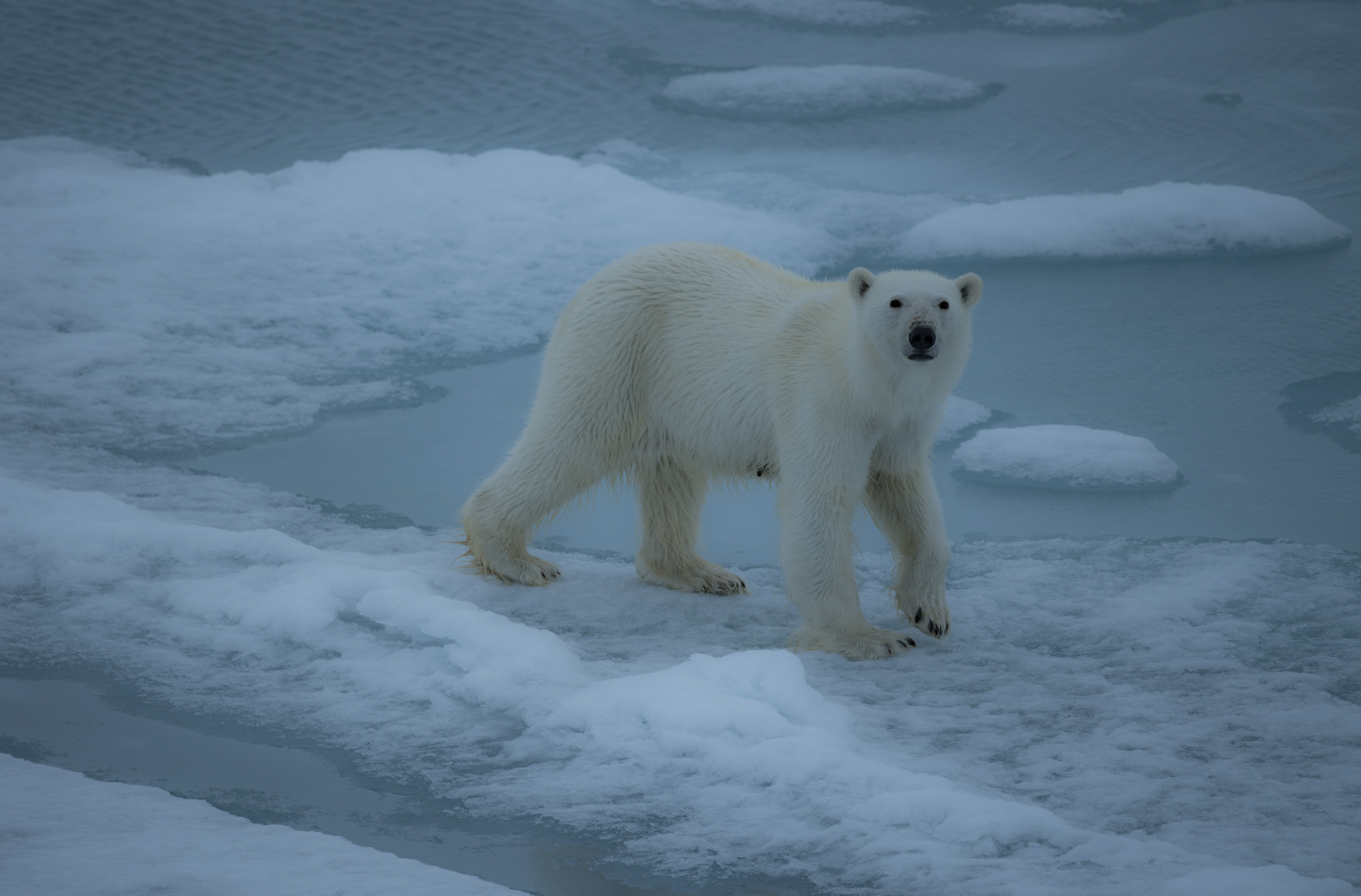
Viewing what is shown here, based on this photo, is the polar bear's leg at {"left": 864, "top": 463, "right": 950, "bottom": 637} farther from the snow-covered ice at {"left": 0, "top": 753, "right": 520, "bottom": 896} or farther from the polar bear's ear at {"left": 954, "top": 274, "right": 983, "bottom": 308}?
the snow-covered ice at {"left": 0, "top": 753, "right": 520, "bottom": 896}

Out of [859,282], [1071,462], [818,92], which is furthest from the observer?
[818,92]

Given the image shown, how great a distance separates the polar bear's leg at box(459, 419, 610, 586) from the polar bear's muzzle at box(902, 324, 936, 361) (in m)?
1.18

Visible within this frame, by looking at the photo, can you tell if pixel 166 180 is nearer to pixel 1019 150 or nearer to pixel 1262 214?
pixel 1019 150

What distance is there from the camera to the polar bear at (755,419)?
3611mm

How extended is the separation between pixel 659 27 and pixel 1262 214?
6764 mm

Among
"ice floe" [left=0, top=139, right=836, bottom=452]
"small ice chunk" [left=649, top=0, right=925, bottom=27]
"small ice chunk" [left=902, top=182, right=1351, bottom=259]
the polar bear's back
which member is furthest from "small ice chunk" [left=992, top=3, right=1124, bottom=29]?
the polar bear's back

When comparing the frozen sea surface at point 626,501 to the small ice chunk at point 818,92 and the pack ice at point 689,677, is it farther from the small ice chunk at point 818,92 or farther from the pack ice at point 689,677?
the small ice chunk at point 818,92

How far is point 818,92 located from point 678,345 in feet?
24.7

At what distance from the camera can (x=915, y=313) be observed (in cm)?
345

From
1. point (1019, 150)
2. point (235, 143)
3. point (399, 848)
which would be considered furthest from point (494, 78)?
point (399, 848)

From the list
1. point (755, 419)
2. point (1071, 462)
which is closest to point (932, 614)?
point (755, 419)

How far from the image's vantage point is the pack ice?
2.70 meters

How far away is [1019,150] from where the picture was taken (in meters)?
10.2

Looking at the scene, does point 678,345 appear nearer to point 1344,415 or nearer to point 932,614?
point 932,614
